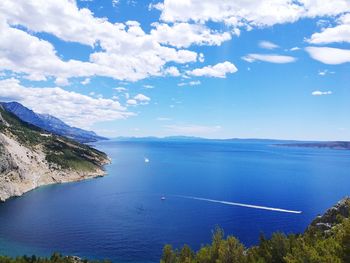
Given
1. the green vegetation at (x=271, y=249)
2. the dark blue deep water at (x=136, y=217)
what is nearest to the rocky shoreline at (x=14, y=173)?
the dark blue deep water at (x=136, y=217)

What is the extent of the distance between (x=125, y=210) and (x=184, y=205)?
82.8ft

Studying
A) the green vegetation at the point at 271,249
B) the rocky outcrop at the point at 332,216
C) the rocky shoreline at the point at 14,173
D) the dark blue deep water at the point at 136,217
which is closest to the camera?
the green vegetation at the point at 271,249

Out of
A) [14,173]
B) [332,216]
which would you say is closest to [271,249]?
[332,216]

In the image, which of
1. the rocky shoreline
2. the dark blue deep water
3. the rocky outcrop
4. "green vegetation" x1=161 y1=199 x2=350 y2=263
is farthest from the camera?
the rocky shoreline

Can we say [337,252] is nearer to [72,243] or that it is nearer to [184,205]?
[72,243]

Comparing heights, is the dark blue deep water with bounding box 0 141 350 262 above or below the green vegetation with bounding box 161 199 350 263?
below

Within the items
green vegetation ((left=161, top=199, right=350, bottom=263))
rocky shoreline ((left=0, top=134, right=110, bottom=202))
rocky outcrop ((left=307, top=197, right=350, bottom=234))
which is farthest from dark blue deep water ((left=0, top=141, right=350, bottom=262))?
green vegetation ((left=161, top=199, right=350, bottom=263))

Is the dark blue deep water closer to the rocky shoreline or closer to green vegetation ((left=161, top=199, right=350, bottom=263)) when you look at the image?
the rocky shoreline

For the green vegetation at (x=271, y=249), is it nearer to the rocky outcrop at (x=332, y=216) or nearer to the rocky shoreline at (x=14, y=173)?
the rocky outcrop at (x=332, y=216)

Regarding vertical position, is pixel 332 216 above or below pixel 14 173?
above

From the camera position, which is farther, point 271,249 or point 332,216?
point 332,216

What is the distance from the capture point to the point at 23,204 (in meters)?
150

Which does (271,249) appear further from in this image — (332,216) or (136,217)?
(136,217)

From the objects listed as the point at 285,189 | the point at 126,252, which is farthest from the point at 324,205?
the point at 126,252
